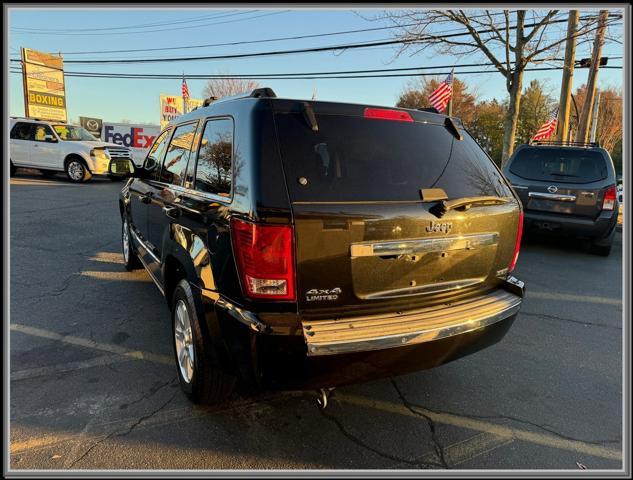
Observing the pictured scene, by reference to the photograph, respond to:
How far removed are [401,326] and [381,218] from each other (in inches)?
23.4

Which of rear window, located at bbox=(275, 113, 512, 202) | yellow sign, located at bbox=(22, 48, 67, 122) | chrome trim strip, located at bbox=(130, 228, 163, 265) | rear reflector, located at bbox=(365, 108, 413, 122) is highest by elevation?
yellow sign, located at bbox=(22, 48, 67, 122)

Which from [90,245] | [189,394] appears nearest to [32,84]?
[90,245]

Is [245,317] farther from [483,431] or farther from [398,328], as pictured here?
[483,431]

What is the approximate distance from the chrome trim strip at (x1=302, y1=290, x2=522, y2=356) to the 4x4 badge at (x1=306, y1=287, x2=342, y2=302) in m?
0.12

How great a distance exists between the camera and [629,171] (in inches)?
186

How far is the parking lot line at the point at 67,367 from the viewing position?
10.3 feet

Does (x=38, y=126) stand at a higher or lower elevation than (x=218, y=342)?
higher

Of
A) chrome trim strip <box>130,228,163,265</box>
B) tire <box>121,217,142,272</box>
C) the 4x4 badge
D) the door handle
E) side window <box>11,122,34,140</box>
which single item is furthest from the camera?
side window <box>11,122,34,140</box>

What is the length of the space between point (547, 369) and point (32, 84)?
29.9 m

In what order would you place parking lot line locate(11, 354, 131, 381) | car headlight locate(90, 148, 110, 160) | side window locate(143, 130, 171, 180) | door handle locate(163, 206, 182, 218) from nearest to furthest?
door handle locate(163, 206, 182, 218) < parking lot line locate(11, 354, 131, 381) < side window locate(143, 130, 171, 180) < car headlight locate(90, 148, 110, 160)

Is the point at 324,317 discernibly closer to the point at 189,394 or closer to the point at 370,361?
the point at 370,361

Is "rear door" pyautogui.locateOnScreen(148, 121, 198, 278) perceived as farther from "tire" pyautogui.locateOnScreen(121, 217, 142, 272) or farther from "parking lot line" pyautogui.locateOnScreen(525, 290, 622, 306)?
"parking lot line" pyautogui.locateOnScreen(525, 290, 622, 306)

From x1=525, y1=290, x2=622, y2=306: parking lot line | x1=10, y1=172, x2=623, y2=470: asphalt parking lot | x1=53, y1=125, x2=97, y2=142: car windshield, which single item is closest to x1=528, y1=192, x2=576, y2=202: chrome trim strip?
x1=525, y1=290, x2=622, y2=306: parking lot line

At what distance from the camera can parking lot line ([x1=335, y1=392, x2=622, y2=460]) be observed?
8.38 feet
